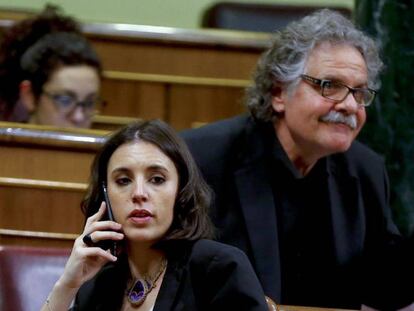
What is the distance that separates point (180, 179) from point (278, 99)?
0.45 meters

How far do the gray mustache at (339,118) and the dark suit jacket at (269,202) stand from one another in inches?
4.5

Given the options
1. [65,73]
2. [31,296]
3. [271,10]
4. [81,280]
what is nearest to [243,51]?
[271,10]

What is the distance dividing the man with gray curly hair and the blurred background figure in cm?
58

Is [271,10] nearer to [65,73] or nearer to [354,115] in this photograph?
[65,73]

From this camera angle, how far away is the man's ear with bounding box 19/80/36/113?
2414 mm

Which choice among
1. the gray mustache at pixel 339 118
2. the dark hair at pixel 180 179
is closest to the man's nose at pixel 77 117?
the gray mustache at pixel 339 118

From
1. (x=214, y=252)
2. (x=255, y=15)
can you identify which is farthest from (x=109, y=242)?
(x=255, y=15)

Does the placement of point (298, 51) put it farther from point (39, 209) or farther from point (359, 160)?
point (39, 209)

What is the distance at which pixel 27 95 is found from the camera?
95.3 inches

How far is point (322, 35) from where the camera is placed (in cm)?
182

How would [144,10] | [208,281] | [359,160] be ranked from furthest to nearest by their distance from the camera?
[144,10], [359,160], [208,281]

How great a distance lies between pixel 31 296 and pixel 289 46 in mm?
554

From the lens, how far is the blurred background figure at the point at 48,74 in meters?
2.39

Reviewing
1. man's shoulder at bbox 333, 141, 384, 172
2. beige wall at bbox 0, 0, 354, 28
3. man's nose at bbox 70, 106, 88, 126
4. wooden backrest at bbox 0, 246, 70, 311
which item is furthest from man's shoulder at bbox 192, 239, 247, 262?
beige wall at bbox 0, 0, 354, 28
